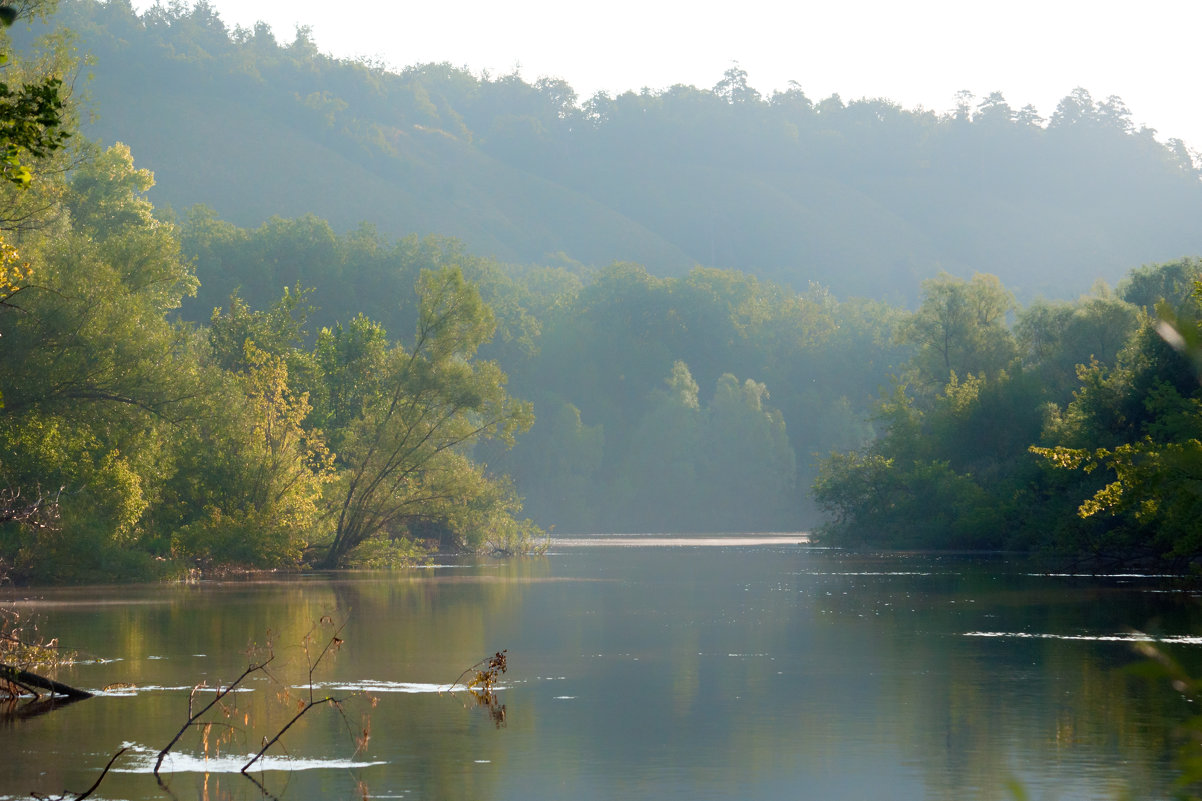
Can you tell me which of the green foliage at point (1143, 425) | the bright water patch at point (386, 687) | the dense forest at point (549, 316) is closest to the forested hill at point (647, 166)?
the dense forest at point (549, 316)

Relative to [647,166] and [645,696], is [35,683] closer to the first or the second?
[645,696]

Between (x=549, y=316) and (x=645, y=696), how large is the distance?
112m

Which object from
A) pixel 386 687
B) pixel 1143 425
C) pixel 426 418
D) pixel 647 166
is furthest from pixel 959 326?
pixel 647 166

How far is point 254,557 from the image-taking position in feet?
159

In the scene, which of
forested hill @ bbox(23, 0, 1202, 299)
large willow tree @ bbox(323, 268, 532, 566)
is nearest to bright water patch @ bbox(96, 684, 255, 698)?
large willow tree @ bbox(323, 268, 532, 566)

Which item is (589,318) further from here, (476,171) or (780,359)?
(476,171)

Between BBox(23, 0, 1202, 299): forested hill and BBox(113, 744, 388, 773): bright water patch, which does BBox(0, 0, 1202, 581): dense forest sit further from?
BBox(113, 744, 388, 773): bright water patch

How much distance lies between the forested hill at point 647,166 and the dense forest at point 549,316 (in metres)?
0.49

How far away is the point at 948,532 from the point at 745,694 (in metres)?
45.2

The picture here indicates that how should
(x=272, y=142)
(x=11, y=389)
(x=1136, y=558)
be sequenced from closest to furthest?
(x=11, y=389)
(x=1136, y=558)
(x=272, y=142)

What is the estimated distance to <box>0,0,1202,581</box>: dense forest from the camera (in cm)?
4162

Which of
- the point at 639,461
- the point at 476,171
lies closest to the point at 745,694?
the point at 639,461

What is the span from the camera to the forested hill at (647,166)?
486ft

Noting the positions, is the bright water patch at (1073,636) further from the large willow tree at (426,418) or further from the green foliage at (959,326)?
the green foliage at (959,326)
